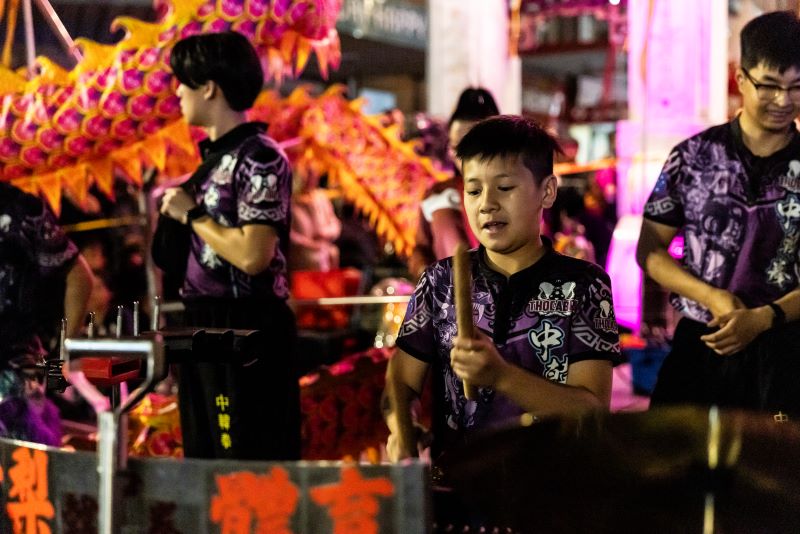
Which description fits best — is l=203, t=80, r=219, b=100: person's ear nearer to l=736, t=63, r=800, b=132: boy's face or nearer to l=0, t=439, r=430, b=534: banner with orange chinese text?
l=736, t=63, r=800, b=132: boy's face

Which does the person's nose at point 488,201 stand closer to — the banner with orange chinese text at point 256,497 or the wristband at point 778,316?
the banner with orange chinese text at point 256,497

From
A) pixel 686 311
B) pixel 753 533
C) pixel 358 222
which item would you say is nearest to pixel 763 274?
pixel 686 311

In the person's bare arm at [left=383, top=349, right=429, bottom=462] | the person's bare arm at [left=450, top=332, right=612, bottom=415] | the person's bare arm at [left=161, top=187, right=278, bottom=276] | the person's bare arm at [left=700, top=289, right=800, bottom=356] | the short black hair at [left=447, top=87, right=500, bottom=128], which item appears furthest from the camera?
the short black hair at [left=447, top=87, right=500, bottom=128]

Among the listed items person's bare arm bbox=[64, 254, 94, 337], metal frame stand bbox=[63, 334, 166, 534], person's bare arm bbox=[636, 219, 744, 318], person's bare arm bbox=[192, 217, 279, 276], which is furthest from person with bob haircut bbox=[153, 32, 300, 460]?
metal frame stand bbox=[63, 334, 166, 534]

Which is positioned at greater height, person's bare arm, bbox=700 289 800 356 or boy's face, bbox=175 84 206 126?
boy's face, bbox=175 84 206 126

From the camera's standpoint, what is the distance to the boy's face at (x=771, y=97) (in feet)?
7.85

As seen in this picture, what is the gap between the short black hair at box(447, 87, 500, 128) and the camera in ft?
11.0

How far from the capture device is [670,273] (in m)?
2.50

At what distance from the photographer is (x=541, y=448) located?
1.36 metres

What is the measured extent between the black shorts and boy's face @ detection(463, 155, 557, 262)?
741mm

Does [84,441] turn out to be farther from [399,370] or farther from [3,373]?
[399,370]

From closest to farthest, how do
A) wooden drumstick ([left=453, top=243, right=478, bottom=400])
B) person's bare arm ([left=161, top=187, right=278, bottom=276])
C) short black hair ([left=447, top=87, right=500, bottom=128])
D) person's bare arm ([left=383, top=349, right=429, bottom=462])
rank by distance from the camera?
wooden drumstick ([left=453, top=243, right=478, bottom=400]) < person's bare arm ([left=383, top=349, right=429, bottom=462]) < person's bare arm ([left=161, top=187, right=278, bottom=276]) < short black hair ([left=447, top=87, right=500, bottom=128])

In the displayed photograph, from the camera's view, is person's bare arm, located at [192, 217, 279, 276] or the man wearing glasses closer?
the man wearing glasses

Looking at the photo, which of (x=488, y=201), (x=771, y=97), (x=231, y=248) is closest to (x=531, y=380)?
(x=488, y=201)
